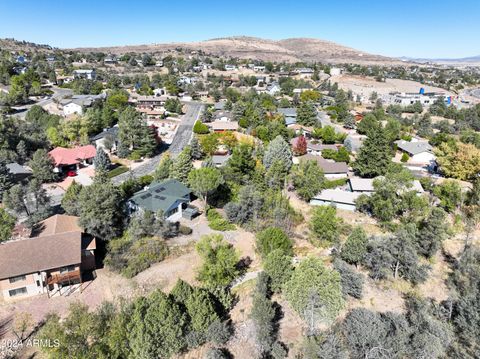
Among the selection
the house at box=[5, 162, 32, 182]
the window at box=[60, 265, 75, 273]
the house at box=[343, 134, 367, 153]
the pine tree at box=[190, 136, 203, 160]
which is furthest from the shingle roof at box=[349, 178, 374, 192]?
the house at box=[5, 162, 32, 182]

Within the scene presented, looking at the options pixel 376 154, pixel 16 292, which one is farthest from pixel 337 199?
pixel 16 292

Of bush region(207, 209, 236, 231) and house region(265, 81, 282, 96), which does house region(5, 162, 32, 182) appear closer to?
bush region(207, 209, 236, 231)

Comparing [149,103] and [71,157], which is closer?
[71,157]

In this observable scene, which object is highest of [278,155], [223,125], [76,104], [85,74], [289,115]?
[85,74]

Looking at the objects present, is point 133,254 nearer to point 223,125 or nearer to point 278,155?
point 278,155

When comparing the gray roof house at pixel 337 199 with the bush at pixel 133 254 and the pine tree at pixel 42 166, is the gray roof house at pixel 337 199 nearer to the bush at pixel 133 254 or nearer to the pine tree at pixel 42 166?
the bush at pixel 133 254

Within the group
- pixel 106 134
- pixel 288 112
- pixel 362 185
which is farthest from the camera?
pixel 288 112

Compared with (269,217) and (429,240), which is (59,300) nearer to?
(269,217)
